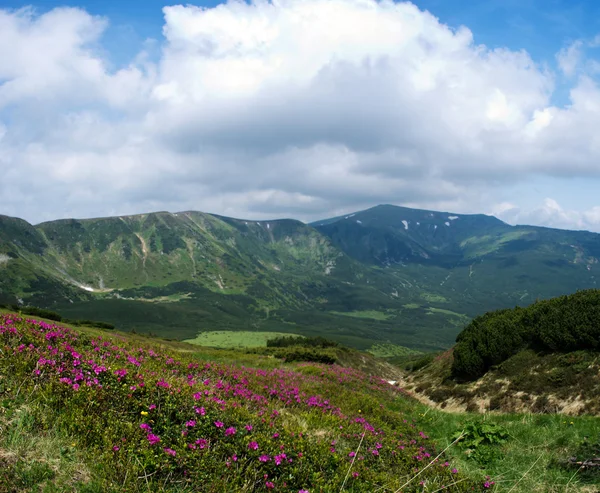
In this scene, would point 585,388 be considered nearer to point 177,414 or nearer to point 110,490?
point 177,414

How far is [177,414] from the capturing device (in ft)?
23.5

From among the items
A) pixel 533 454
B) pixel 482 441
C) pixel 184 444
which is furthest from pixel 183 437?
pixel 482 441

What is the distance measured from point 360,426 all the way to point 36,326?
10.5m

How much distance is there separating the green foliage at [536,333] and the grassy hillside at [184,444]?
17.3 m

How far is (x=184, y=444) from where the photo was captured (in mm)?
6242

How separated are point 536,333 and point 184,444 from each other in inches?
1217

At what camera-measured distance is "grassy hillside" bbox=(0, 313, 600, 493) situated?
17.7 ft

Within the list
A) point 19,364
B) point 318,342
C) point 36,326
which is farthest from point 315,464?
point 318,342

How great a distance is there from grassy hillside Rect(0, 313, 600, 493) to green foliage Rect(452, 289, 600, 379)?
56.6 ft

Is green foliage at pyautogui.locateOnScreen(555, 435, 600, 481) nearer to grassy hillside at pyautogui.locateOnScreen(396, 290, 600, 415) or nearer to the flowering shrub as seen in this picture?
the flowering shrub

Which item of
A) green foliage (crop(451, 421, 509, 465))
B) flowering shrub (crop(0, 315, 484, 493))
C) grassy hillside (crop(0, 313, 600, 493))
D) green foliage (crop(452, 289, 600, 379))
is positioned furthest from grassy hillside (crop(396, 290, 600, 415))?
flowering shrub (crop(0, 315, 484, 493))

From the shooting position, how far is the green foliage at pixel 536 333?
24500 mm

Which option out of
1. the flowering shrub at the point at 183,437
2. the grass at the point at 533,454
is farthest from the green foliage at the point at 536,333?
the flowering shrub at the point at 183,437

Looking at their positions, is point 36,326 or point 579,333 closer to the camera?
point 36,326
